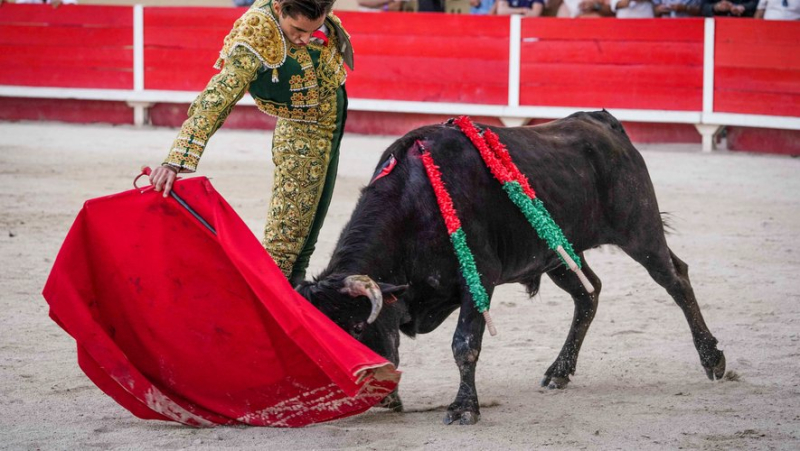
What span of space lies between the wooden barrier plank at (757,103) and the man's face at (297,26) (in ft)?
20.6

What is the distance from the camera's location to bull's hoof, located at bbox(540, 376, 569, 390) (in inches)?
134

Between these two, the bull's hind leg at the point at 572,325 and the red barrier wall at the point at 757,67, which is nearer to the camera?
the bull's hind leg at the point at 572,325

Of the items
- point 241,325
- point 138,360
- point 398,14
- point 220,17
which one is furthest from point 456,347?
point 220,17

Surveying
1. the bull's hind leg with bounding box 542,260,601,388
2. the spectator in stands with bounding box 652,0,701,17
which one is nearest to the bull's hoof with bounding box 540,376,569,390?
the bull's hind leg with bounding box 542,260,601,388

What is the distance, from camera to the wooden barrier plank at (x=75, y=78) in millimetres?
10570

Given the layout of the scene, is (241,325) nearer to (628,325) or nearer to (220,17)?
(628,325)

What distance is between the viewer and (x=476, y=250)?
3.00 m

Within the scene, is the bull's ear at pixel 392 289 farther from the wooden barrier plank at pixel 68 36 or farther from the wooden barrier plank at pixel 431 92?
the wooden barrier plank at pixel 68 36

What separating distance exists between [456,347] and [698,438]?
666mm

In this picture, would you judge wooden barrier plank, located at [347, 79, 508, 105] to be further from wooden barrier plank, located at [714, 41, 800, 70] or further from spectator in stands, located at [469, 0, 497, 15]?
wooden barrier plank, located at [714, 41, 800, 70]

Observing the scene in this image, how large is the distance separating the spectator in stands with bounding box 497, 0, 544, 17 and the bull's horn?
23.5 feet

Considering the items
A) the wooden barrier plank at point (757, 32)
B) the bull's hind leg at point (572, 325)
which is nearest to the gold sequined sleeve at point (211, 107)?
the bull's hind leg at point (572, 325)

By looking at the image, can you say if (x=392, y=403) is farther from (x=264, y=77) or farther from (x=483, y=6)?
(x=483, y=6)

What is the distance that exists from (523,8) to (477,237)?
6.86 metres
